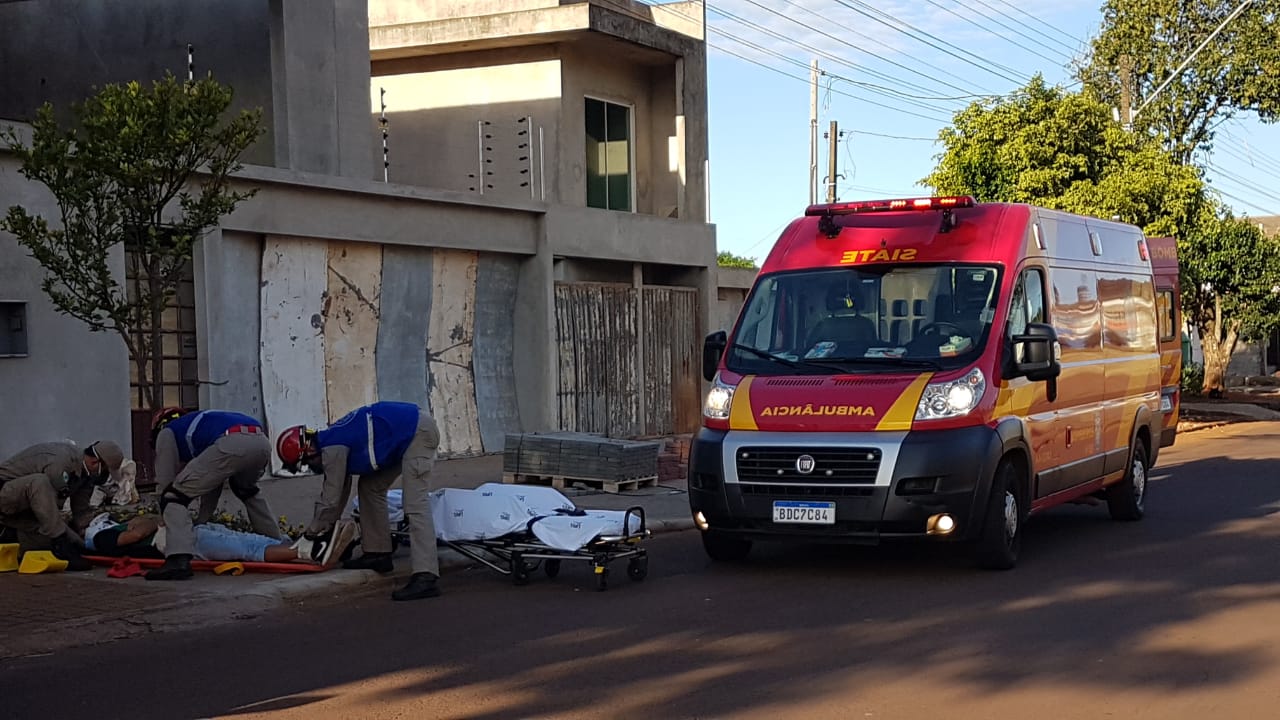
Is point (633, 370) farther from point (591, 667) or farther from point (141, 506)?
point (591, 667)

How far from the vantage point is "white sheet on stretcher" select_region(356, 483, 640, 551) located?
971 centimetres

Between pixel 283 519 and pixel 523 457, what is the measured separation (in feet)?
14.8

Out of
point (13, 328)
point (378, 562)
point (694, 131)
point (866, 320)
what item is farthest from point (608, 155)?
point (378, 562)

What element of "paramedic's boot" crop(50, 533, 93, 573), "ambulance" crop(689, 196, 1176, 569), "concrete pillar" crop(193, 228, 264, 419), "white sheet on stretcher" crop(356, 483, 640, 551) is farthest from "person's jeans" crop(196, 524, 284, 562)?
"concrete pillar" crop(193, 228, 264, 419)

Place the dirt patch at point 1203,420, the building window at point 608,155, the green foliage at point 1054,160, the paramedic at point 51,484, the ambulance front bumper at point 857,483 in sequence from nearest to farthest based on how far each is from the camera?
1. the ambulance front bumper at point 857,483
2. the paramedic at point 51,484
3. the building window at point 608,155
4. the dirt patch at point 1203,420
5. the green foliage at point 1054,160

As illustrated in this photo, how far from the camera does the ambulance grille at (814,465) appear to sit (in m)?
9.44

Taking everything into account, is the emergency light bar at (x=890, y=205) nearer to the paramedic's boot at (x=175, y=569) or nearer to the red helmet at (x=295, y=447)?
the red helmet at (x=295, y=447)

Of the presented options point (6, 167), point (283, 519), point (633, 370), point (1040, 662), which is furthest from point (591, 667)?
point (633, 370)

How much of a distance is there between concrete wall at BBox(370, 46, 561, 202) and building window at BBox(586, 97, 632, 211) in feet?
3.77

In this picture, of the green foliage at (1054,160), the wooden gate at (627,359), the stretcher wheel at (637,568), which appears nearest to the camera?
the stretcher wheel at (637,568)

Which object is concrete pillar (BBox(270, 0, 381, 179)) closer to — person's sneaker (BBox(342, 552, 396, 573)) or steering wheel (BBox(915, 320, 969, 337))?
person's sneaker (BBox(342, 552, 396, 573))

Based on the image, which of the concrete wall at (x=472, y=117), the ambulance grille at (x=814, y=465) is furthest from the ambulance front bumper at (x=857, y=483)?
the concrete wall at (x=472, y=117)

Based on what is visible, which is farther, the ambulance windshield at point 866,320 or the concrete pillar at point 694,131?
the concrete pillar at point 694,131

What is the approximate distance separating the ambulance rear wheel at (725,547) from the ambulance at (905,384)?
2 cm
